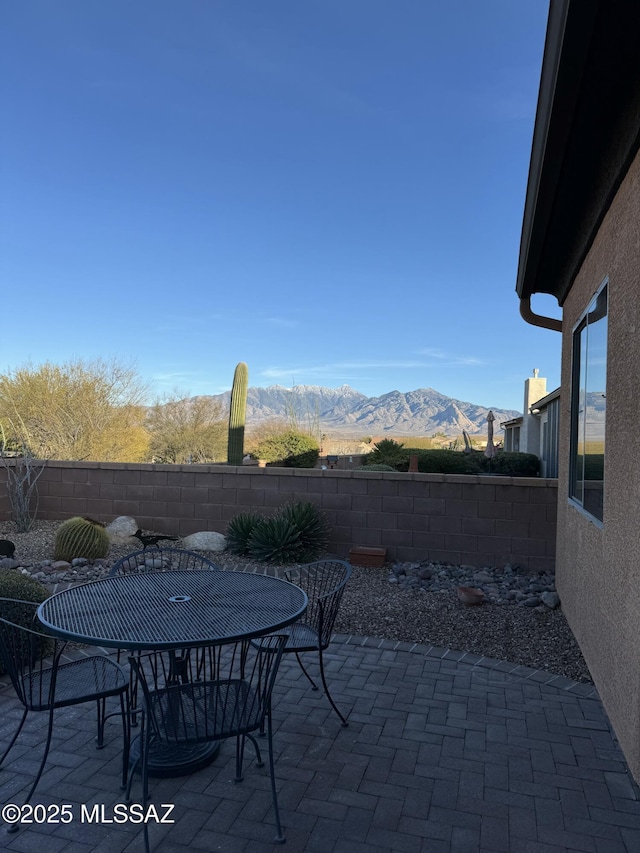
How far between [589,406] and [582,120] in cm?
213

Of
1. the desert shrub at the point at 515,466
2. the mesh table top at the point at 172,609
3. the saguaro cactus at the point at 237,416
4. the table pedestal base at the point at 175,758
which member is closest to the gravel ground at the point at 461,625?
the mesh table top at the point at 172,609

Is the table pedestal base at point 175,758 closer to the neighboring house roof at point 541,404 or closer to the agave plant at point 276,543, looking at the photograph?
the agave plant at point 276,543

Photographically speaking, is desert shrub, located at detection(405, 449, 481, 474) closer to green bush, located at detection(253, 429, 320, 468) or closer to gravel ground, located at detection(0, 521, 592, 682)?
green bush, located at detection(253, 429, 320, 468)

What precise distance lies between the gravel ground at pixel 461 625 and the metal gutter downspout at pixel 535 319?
9.69 ft

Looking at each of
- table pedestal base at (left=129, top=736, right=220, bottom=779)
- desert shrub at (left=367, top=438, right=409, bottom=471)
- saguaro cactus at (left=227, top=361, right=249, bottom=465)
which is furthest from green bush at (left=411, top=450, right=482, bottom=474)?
table pedestal base at (left=129, top=736, right=220, bottom=779)

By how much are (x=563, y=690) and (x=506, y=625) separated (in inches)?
52.0

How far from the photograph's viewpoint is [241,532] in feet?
24.6

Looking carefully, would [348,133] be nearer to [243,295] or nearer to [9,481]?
[9,481]

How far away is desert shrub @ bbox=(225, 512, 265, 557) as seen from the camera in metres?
7.43

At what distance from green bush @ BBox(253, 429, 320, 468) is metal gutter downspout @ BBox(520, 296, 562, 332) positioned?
1302cm

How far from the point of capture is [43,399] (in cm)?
1513

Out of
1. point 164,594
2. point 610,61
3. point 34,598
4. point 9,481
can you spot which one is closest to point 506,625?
point 164,594

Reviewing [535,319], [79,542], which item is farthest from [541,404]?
[79,542]

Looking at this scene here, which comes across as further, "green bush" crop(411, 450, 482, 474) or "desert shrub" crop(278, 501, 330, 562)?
"green bush" crop(411, 450, 482, 474)
